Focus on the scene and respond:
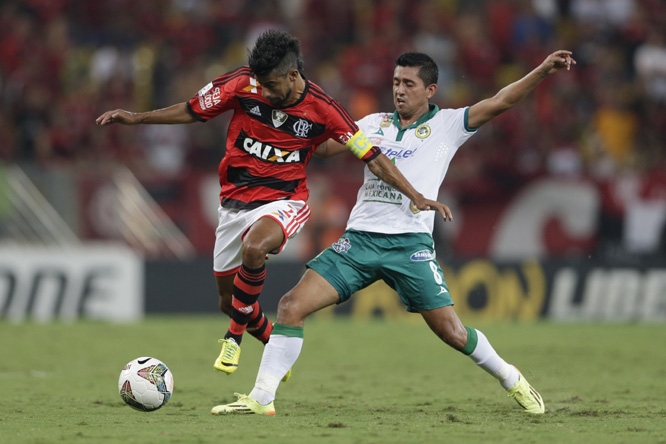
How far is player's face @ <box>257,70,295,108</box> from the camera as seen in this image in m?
7.56

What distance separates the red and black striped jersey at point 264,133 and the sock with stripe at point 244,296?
→ 22.2 inches

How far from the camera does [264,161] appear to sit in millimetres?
8055

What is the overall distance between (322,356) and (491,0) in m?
10.0

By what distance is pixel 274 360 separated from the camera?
7.34 meters


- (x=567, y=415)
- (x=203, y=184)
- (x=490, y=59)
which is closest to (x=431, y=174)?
(x=567, y=415)

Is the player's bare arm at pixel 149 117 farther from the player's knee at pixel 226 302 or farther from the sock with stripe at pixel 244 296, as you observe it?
the player's knee at pixel 226 302

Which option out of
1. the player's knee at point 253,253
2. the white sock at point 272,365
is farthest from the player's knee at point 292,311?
the player's knee at point 253,253

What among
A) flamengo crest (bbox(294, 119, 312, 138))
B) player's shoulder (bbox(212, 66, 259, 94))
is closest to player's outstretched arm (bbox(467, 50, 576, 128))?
flamengo crest (bbox(294, 119, 312, 138))

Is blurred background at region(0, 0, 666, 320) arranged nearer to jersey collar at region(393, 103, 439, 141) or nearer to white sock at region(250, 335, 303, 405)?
jersey collar at region(393, 103, 439, 141)

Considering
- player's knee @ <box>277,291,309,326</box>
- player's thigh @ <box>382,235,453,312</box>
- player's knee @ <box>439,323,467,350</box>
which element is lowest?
player's knee @ <box>439,323,467,350</box>

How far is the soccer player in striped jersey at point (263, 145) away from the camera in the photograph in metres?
7.58

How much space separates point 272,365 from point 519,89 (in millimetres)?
2560

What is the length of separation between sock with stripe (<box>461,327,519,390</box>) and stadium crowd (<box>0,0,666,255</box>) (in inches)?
386

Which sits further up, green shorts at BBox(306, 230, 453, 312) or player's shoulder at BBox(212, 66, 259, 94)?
player's shoulder at BBox(212, 66, 259, 94)
